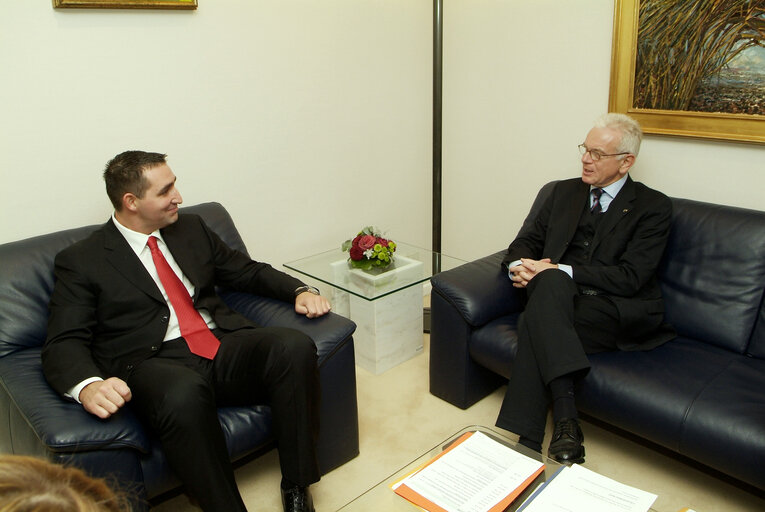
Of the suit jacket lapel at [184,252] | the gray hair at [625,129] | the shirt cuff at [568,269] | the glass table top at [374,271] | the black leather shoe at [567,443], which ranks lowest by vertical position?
the black leather shoe at [567,443]

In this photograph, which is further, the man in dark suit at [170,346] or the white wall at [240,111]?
the white wall at [240,111]

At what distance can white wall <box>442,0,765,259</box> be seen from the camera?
104 inches

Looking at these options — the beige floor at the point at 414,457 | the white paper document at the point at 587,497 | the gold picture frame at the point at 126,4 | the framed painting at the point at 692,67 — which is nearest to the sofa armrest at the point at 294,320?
the beige floor at the point at 414,457

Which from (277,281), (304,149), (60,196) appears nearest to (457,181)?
(304,149)

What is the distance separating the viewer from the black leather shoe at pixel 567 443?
6.71 ft

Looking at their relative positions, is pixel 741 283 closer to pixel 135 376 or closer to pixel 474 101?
pixel 474 101

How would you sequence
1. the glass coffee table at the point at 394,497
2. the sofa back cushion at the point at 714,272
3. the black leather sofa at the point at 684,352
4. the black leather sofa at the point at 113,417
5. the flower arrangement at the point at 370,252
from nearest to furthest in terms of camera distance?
the glass coffee table at the point at 394,497 < the black leather sofa at the point at 113,417 < the black leather sofa at the point at 684,352 < the sofa back cushion at the point at 714,272 < the flower arrangement at the point at 370,252

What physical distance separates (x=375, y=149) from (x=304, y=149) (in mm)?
474

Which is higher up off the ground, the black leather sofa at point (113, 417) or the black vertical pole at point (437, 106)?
the black vertical pole at point (437, 106)

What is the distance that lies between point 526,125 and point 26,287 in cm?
244

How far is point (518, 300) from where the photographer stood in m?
2.67

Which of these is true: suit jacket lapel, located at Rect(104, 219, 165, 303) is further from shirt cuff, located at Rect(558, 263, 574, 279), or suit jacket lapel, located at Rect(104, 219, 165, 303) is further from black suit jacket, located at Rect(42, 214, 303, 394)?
shirt cuff, located at Rect(558, 263, 574, 279)

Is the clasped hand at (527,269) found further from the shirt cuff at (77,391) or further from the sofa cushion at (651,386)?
the shirt cuff at (77,391)

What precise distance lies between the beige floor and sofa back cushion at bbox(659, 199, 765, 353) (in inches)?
20.8
